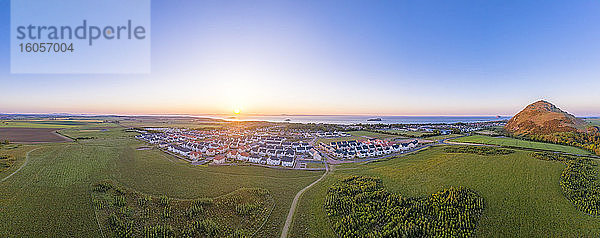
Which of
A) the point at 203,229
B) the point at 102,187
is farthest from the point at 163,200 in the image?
the point at 102,187

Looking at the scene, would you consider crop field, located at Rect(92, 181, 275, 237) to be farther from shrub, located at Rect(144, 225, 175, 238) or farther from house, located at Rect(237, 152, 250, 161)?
house, located at Rect(237, 152, 250, 161)

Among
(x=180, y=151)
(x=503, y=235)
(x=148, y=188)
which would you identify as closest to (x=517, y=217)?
(x=503, y=235)

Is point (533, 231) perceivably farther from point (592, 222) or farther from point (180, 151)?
point (180, 151)

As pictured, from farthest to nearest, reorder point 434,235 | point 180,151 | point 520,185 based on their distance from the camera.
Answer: point 180,151
point 520,185
point 434,235

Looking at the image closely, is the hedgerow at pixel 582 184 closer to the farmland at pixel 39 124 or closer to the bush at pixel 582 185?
the bush at pixel 582 185

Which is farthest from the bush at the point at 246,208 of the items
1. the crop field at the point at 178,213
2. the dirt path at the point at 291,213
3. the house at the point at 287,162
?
the house at the point at 287,162

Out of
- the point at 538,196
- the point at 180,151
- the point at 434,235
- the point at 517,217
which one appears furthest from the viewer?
the point at 180,151

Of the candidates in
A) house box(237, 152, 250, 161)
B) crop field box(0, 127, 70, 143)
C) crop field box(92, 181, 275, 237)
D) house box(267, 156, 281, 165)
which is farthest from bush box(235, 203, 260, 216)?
crop field box(0, 127, 70, 143)
